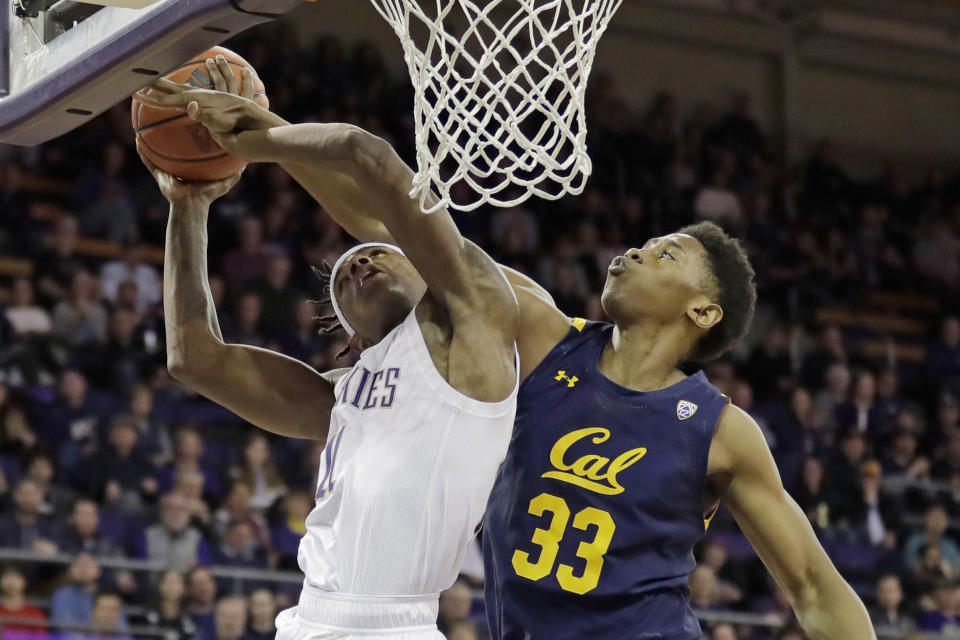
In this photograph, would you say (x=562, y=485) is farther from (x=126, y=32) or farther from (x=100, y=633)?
(x=100, y=633)

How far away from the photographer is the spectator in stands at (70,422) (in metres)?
7.41

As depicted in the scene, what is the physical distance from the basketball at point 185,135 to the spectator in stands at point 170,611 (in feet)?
12.0

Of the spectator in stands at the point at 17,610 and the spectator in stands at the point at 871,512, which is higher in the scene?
the spectator in stands at the point at 17,610

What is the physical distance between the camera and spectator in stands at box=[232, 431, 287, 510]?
7.75 metres

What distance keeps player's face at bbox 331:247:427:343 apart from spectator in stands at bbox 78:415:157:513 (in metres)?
4.34

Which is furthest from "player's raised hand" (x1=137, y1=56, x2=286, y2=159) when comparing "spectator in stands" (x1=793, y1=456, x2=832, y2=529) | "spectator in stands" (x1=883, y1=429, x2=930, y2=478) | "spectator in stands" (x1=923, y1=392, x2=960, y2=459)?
"spectator in stands" (x1=923, y1=392, x2=960, y2=459)

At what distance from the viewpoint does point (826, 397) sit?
1077cm

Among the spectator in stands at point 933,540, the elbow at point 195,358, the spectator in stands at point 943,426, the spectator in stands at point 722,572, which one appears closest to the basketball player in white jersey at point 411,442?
the elbow at point 195,358

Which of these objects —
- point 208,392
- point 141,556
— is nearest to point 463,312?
point 208,392

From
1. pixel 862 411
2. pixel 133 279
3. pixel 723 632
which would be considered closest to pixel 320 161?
pixel 723 632

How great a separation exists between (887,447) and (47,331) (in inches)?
235

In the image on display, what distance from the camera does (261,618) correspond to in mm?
6934

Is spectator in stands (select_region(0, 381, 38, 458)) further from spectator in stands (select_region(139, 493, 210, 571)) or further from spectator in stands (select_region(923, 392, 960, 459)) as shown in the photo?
spectator in stands (select_region(923, 392, 960, 459))

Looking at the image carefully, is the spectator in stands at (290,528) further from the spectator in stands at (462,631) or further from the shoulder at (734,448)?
the shoulder at (734,448)
